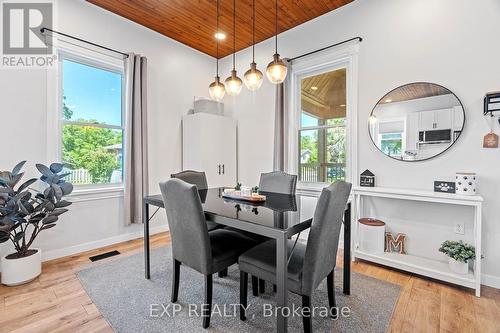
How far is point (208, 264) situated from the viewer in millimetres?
1601

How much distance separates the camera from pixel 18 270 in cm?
216

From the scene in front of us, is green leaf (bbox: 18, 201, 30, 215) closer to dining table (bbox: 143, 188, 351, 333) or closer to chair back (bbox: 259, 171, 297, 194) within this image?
dining table (bbox: 143, 188, 351, 333)

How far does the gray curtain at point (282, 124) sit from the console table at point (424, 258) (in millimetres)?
1120

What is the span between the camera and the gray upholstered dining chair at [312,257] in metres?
1.36

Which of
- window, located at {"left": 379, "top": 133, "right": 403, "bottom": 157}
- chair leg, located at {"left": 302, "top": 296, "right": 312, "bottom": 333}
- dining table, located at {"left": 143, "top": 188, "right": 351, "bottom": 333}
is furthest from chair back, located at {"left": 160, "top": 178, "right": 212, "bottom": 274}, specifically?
window, located at {"left": 379, "top": 133, "right": 403, "bottom": 157}

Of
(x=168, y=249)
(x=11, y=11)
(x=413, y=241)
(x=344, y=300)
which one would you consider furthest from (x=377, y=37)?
(x=11, y=11)

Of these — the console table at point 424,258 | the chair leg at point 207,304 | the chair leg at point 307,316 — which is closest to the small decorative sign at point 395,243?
the console table at point 424,258

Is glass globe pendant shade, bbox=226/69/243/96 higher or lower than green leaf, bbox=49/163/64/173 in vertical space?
higher

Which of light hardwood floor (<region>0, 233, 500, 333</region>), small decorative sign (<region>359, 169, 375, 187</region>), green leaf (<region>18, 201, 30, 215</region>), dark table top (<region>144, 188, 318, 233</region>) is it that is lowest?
light hardwood floor (<region>0, 233, 500, 333</region>)

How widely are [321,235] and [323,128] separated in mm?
2266

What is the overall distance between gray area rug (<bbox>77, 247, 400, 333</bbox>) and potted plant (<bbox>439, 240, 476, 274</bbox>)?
Result: 56 centimetres

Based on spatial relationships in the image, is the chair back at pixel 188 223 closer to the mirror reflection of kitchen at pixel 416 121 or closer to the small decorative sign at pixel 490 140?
the mirror reflection of kitchen at pixel 416 121

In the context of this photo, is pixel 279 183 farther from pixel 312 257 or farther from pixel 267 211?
pixel 312 257

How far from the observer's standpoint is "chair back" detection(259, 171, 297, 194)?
8.04 feet
